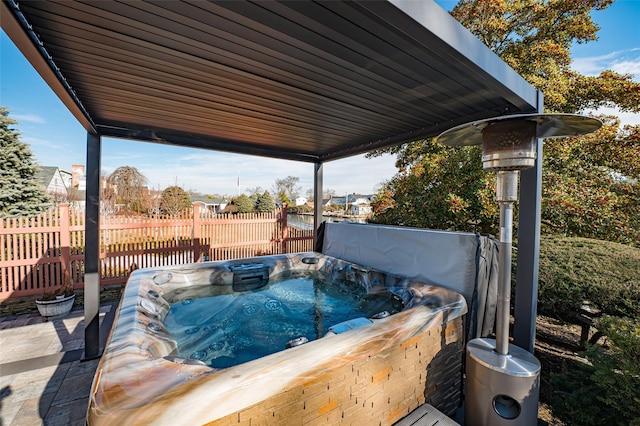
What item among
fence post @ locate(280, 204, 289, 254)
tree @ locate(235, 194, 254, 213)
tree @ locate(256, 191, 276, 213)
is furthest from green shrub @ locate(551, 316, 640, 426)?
tree @ locate(256, 191, 276, 213)

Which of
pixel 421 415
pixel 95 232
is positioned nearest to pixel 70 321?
pixel 95 232

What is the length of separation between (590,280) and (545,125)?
1876 mm

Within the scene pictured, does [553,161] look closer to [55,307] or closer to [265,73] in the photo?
[265,73]

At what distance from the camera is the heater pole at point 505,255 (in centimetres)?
161

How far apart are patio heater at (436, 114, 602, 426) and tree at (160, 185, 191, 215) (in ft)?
39.2

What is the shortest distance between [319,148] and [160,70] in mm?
2678

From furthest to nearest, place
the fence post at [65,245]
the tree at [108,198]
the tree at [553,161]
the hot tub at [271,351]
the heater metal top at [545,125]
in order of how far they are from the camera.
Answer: the tree at [108,198]
the fence post at [65,245]
the tree at [553,161]
the heater metal top at [545,125]
the hot tub at [271,351]

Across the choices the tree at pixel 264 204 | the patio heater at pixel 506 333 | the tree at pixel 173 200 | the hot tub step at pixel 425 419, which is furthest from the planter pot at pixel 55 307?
the tree at pixel 264 204

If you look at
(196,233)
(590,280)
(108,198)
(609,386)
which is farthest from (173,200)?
(609,386)

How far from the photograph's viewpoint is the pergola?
4.18ft

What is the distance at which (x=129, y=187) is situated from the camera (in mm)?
11305

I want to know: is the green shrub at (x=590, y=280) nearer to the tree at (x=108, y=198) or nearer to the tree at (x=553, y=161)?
the tree at (x=553, y=161)

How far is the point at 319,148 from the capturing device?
4.31m

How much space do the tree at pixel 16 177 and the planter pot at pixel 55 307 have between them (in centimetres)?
455
